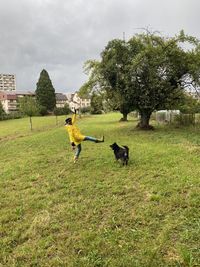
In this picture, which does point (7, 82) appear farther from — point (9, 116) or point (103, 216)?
point (103, 216)

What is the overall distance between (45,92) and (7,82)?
138 metres

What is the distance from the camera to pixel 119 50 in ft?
59.1

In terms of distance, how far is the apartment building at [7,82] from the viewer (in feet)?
617

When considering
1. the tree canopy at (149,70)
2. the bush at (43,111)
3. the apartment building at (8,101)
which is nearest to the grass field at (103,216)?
the tree canopy at (149,70)

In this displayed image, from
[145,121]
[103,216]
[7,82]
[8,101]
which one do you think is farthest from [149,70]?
[7,82]

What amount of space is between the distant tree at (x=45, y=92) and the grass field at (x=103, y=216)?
205 ft

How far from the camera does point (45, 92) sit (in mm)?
68750

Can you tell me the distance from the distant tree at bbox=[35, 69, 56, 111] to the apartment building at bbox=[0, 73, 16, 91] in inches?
5045

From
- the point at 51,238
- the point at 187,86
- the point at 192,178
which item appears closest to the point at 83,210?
the point at 51,238

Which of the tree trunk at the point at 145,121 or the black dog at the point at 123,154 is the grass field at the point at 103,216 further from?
the tree trunk at the point at 145,121

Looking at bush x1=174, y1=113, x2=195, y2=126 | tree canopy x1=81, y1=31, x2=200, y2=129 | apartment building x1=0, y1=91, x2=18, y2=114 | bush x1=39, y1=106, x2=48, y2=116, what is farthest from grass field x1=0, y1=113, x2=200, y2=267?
apartment building x1=0, y1=91, x2=18, y2=114

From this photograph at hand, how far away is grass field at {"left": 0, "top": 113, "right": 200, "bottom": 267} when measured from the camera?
3.53 meters

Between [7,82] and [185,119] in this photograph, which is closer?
[185,119]

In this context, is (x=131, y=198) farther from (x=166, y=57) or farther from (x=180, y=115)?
(x=180, y=115)
